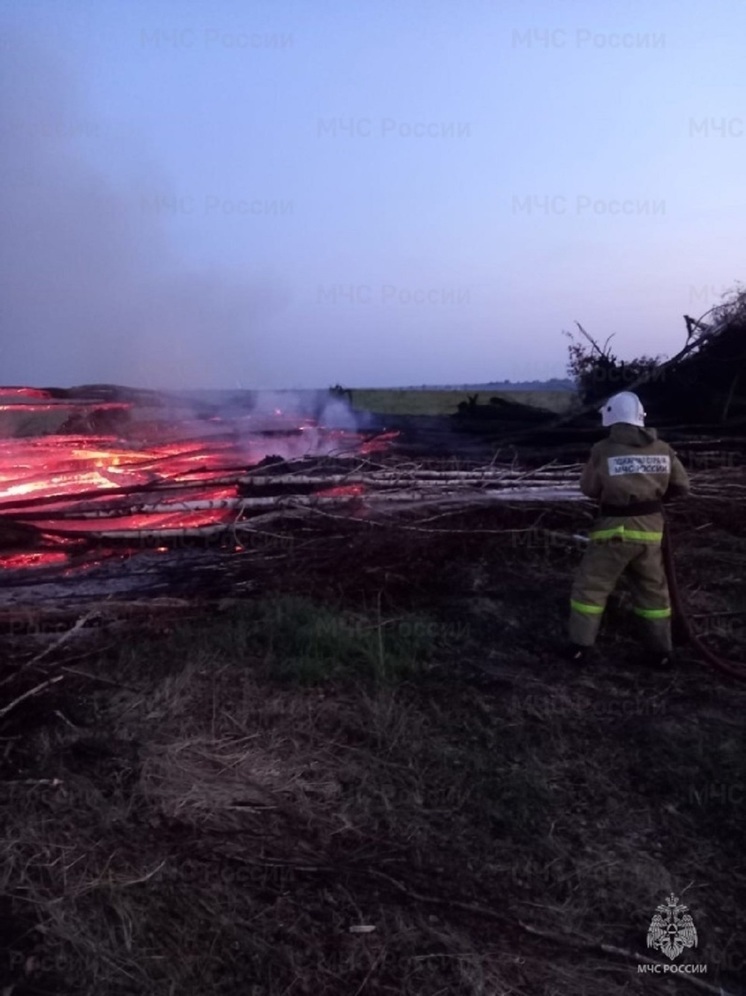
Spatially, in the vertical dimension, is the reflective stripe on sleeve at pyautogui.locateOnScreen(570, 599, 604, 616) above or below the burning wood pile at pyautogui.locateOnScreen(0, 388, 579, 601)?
below

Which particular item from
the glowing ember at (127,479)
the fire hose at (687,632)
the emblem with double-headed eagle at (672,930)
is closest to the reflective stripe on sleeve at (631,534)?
the fire hose at (687,632)

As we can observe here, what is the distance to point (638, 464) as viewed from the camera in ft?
17.5

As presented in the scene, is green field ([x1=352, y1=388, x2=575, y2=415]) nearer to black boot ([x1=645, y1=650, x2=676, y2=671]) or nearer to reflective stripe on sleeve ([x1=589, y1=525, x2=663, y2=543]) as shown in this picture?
black boot ([x1=645, y1=650, x2=676, y2=671])

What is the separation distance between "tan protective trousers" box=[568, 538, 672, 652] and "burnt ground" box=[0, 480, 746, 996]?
286mm

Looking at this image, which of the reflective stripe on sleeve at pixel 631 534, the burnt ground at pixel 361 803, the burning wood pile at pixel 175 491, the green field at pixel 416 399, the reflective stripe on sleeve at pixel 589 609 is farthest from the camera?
the green field at pixel 416 399

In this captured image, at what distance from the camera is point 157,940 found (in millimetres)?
3059

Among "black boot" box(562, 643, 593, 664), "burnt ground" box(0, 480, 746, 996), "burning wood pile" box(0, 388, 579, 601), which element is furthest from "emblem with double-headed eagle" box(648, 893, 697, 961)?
"burning wood pile" box(0, 388, 579, 601)

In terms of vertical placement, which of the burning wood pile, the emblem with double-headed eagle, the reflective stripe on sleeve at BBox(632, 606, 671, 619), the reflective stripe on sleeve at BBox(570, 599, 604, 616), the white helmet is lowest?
the emblem with double-headed eagle

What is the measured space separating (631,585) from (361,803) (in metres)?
2.62

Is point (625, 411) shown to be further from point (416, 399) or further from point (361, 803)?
point (416, 399)

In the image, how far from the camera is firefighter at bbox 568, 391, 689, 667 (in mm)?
5348

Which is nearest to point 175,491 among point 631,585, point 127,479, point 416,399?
point 127,479

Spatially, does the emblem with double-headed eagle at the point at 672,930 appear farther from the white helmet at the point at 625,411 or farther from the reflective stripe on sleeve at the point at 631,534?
the white helmet at the point at 625,411

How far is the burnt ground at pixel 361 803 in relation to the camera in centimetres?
307
